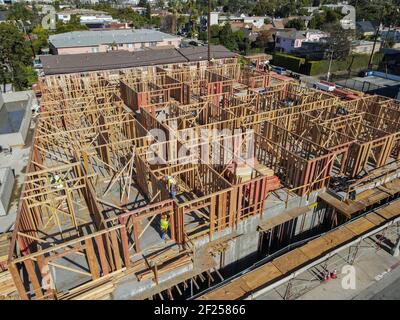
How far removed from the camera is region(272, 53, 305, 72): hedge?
53.2 meters

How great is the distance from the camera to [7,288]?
10.2m

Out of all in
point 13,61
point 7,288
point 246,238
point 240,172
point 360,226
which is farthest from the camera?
point 13,61

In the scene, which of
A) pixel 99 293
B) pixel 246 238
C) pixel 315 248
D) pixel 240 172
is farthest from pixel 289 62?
pixel 99 293

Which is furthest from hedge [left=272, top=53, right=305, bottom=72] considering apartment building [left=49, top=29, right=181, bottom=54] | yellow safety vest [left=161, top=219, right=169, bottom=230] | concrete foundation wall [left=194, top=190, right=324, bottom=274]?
yellow safety vest [left=161, top=219, right=169, bottom=230]

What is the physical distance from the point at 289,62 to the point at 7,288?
54.8 metres

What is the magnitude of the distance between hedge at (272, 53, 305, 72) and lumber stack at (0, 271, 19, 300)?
5318 cm

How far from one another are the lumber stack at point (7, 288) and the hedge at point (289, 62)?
53.2 m

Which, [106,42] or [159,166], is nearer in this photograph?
[159,166]

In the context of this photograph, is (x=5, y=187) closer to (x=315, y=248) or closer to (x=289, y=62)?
(x=315, y=248)

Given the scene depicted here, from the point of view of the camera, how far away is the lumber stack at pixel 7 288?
10117 millimetres

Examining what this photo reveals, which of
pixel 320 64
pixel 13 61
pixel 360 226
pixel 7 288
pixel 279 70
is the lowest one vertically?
pixel 279 70

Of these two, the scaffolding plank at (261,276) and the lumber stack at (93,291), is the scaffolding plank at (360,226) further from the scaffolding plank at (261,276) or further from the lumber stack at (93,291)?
the lumber stack at (93,291)

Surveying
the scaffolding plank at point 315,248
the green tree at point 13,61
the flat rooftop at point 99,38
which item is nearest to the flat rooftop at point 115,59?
the green tree at point 13,61

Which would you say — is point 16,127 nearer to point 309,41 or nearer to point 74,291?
point 74,291
